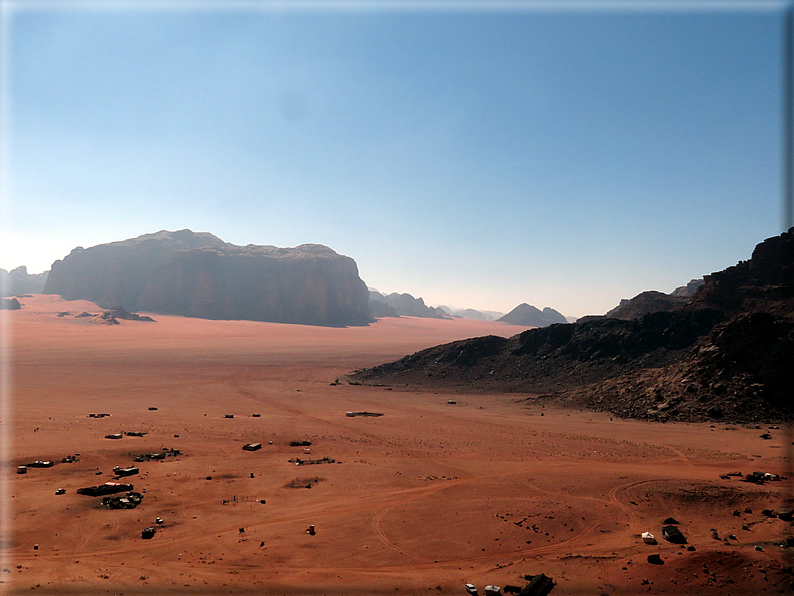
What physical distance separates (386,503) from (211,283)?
440ft

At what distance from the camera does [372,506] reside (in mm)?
13094

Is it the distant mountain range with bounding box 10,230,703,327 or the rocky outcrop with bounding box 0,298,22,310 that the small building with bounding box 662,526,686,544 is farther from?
the rocky outcrop with bounding box 0,298,22,310

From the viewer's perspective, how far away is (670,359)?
121ft

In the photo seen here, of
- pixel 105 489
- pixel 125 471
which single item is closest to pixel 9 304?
pixel 125 471

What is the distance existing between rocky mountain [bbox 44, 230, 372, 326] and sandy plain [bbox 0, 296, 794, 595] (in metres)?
106

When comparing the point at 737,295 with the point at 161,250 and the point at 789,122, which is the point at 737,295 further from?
the point at 161,250

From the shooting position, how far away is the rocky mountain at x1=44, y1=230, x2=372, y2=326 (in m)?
132

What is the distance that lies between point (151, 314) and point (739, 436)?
131 m

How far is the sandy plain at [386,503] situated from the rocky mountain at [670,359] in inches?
113

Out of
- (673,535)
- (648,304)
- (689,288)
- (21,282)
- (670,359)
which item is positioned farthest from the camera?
(21,282)

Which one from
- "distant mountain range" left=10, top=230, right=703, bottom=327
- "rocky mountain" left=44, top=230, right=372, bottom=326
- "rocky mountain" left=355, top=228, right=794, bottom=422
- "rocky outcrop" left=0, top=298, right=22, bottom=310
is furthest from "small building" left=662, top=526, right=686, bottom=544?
"rocky outcrop" left=0, top=298, right=22, bottom=310

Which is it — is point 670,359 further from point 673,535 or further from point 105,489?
point 105,489

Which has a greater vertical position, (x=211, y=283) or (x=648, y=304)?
(x=211, y=283)

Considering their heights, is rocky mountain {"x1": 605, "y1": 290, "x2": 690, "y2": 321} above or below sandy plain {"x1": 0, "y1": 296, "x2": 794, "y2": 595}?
above
